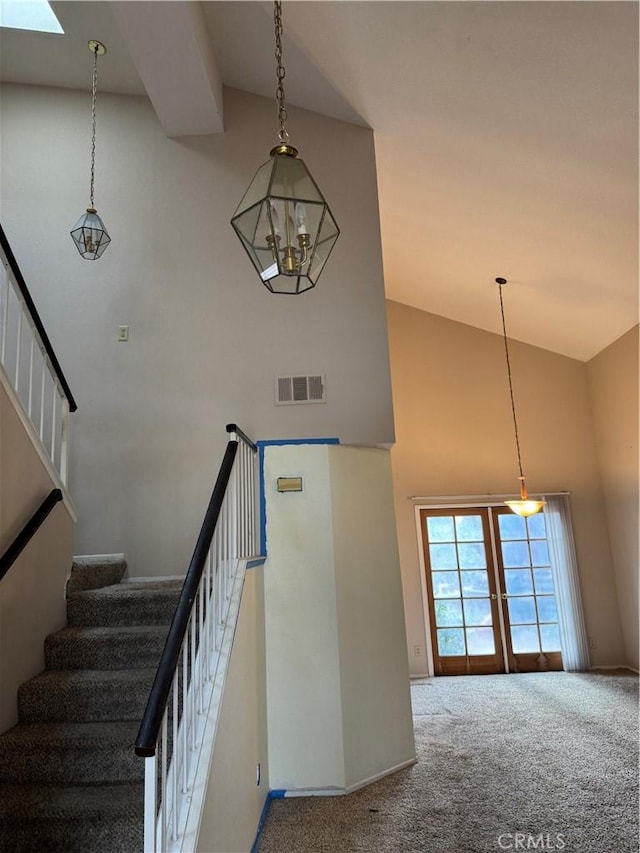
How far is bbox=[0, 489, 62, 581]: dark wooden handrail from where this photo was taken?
2650 mm

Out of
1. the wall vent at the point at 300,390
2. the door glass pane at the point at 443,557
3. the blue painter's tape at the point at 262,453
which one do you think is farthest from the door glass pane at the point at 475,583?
the wall vent at the point at 300,390

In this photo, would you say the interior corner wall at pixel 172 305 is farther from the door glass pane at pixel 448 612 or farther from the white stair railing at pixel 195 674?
the door glass pane at pixel 448 612

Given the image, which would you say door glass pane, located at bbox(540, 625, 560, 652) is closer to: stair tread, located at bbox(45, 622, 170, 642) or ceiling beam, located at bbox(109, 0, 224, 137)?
stair tread, located at bbox(45, 622, 170, 642)

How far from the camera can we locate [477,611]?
689cm

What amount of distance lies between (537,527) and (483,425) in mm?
1488

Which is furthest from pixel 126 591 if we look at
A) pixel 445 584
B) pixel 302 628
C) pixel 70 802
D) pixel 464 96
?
pixel 445 584

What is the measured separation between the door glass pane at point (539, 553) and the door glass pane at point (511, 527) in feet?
0.56

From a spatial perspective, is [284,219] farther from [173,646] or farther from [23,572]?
[23,572]

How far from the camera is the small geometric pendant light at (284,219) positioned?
1739 mm

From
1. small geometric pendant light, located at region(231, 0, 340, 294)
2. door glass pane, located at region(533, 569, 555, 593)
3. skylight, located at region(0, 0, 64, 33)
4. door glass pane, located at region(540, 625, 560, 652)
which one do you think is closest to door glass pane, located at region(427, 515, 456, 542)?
door glass pane, located at region(533, 569, 555, 593)

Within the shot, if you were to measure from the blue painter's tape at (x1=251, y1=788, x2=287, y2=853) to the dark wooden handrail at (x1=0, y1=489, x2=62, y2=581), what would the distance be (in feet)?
6.22

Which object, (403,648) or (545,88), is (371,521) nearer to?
(403,648)

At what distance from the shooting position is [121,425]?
445 centimetres

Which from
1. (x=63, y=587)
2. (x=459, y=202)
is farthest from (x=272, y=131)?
(x=63, y=587)
